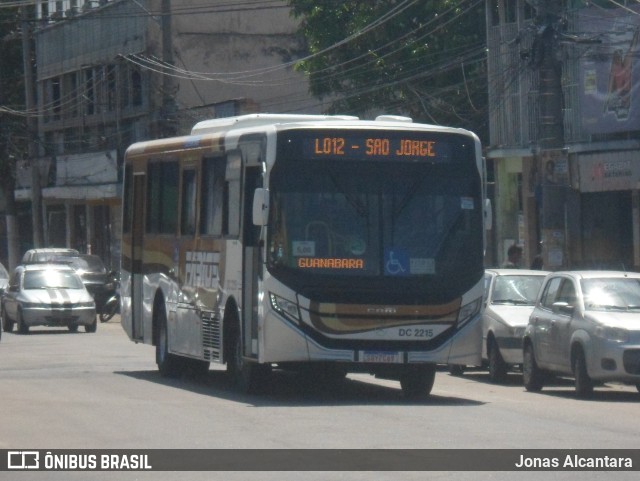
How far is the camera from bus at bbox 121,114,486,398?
54.5 ft

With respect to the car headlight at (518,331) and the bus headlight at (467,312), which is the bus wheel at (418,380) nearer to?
the bus headlight at (467,312)

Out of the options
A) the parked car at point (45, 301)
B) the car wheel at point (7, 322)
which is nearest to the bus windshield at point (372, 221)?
the parked car at point (45, 301)

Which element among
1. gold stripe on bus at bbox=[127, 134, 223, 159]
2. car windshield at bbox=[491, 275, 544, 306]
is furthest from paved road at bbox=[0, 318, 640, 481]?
gold stripe on bus at bbox=[127, 134, 223, 159]

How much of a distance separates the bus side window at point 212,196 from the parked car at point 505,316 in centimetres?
499

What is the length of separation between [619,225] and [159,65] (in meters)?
20.7

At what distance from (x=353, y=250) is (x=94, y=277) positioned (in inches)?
1037

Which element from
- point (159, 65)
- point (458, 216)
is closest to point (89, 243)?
point (159, 65)

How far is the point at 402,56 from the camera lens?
3947 cm

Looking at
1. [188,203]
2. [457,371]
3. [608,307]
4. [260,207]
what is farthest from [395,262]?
[457,371]

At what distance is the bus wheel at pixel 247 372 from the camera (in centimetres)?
1748

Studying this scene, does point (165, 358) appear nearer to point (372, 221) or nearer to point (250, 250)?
point (250, 250)

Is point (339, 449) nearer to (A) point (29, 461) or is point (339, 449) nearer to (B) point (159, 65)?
(A) point (29, 461)

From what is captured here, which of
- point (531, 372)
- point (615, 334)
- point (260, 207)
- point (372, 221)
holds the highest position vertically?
point (260, 207)

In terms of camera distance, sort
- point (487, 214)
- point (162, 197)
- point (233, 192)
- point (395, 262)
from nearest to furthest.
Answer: point (395, 262), point (487, 214), point (233, 192), point (162, 197)
